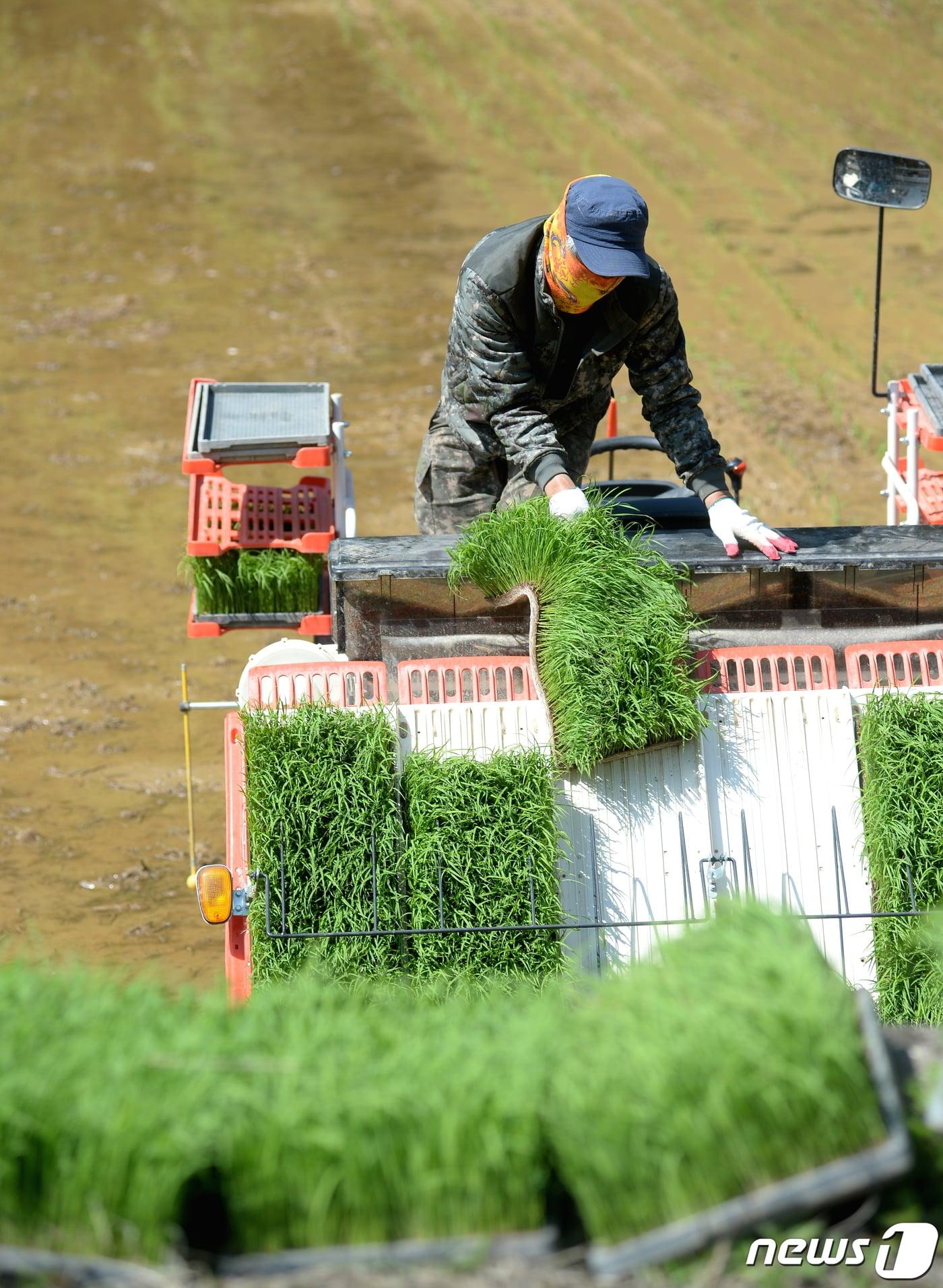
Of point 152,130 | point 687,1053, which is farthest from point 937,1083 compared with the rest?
point 152,130

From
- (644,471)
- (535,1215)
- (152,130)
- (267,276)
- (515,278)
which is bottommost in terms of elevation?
(535,1215)

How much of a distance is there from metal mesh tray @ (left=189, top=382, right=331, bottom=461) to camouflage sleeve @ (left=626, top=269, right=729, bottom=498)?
135 cm

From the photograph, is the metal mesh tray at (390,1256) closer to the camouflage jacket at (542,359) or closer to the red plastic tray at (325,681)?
the red plastic tray at (325,681)

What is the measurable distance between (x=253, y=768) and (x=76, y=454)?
6.25 m

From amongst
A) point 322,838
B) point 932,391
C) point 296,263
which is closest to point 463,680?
point 322,838

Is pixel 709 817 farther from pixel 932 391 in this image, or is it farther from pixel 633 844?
pixel 932 391

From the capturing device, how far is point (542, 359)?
4121 mm

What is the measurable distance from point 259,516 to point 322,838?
2.48m

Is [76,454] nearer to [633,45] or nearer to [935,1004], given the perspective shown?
[935,1004]

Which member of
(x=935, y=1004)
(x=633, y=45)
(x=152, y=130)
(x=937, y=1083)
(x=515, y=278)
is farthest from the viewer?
(x=633, y=45)

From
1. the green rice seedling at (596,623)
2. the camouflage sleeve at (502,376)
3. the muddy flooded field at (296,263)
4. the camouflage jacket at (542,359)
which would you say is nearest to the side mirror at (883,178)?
the camouflage jacket at (542,359)

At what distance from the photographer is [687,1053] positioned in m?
1.86

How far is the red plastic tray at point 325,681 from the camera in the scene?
3477 mm

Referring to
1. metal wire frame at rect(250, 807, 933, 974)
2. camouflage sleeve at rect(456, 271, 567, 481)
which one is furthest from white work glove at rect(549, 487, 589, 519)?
metal wire frame at rect(250, 807, 933, 974)
